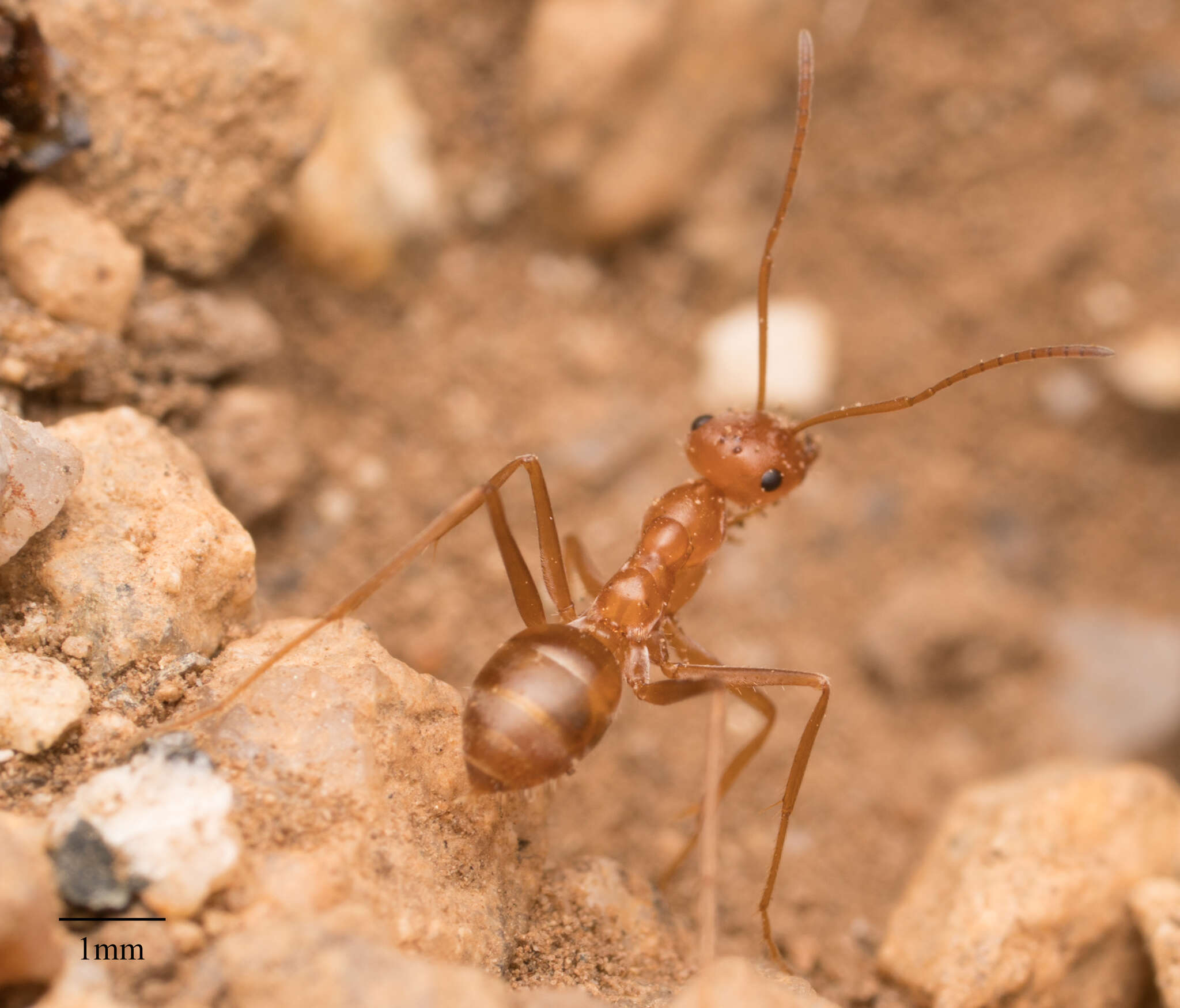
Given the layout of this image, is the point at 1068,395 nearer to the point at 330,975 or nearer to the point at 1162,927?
the point at 1162,927

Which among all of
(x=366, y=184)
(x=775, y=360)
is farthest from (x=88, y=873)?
(x=775, y=360)

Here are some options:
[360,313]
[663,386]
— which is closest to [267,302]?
[360,313]

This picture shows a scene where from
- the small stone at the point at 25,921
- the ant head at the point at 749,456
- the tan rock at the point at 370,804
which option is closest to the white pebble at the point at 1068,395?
the ant head at the point at 749,456

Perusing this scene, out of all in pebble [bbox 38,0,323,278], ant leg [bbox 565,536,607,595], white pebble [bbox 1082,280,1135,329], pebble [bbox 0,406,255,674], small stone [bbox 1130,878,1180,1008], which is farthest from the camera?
white pebble [bbox 1082,280,1135,329]

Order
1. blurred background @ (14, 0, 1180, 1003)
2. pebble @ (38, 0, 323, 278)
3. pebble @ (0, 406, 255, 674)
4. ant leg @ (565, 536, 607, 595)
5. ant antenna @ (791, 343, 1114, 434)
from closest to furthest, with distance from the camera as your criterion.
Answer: pebble @ (0, 406, 255, 674)
ant antenna @ (791, 343, 1114, 434)
pebble @ (38, 0, 323, 278)
ant leg @ (565, 536, 607, 595)
blurred background @ (14, 0, 1180, 1003)

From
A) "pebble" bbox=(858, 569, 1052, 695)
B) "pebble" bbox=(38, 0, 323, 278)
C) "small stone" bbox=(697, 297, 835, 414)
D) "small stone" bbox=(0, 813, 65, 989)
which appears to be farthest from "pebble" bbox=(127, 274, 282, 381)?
"pebble" bbox=(858, 569, 1052, 695)

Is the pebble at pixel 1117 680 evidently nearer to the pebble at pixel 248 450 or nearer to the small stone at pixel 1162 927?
the small stone at pixel 1162 927

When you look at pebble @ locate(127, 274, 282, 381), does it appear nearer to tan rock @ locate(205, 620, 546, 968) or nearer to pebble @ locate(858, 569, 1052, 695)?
tan rock @ locate(205, 620, 546, 968)

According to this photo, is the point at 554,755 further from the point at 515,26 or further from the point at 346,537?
the point at 515,26
